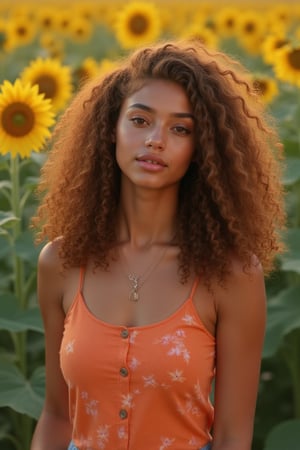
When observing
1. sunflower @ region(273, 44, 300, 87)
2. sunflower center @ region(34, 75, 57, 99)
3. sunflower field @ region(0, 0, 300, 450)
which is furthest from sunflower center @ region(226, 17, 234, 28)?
sunflower center @ region(34, 75, 57, 99)

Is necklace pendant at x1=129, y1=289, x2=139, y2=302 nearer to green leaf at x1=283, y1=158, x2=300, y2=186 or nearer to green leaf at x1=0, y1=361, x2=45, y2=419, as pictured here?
green leaf at x1=0, y1=361, x2=45, y2=419

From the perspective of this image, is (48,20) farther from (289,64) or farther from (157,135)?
(157,135)

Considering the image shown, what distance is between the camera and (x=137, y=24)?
8.10 metres

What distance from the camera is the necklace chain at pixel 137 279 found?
218 cm

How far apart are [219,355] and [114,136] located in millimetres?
522

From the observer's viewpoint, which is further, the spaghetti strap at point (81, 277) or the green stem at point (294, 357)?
the green stem at point (294, 357)

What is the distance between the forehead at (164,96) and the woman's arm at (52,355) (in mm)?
414

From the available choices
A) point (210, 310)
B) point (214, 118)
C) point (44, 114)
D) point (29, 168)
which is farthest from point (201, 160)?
point (29, 168)

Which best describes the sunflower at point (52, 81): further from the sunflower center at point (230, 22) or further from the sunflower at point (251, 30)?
the sunflower center at point (230, 22)

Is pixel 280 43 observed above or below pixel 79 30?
below

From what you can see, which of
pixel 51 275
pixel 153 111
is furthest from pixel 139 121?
pixel 51 275

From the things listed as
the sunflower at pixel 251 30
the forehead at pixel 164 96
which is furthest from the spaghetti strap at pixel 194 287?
the sunflower at pixel 251 30

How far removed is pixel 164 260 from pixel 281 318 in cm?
127

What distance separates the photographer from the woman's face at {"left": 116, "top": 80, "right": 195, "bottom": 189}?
6.94ft
